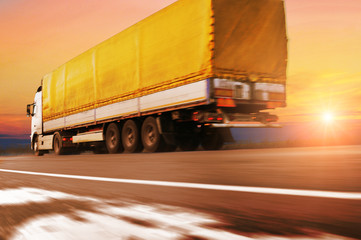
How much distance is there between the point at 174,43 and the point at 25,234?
11.0 metres

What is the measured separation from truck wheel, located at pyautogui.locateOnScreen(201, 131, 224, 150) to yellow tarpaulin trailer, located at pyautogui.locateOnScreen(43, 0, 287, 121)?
289 centimetres

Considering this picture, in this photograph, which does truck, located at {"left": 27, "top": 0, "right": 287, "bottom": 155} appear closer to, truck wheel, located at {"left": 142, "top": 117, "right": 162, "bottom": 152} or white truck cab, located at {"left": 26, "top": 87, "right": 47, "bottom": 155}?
truck wheel, located at {"left": 142, "top": 117, "right": 162, "bottom": 152}

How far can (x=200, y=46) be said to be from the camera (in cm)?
1210

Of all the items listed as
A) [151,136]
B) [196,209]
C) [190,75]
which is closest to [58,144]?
[151,136]

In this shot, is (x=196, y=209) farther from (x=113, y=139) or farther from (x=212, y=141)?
(x=113, y=139)

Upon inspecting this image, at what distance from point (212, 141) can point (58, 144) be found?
9.95 meters

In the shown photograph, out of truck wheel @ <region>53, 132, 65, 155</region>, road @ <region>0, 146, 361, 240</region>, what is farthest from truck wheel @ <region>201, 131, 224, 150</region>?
road @ <region>0, 146, 361, 240</region>

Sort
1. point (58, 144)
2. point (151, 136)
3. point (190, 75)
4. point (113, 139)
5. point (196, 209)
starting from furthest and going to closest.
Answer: point (58, 144) < point (113, 139) < point (151, 136) < point (190, 75) < point (196, 209)

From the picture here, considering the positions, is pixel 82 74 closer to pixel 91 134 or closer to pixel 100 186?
pixel 91 134

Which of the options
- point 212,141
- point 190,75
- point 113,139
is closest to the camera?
point 190,75

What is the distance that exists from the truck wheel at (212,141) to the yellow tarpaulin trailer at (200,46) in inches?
114

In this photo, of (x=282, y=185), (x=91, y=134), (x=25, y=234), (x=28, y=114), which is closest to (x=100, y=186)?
(x=282, y=185)

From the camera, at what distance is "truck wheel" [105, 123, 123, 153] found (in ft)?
54.1

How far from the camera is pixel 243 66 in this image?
12461 millimetres
